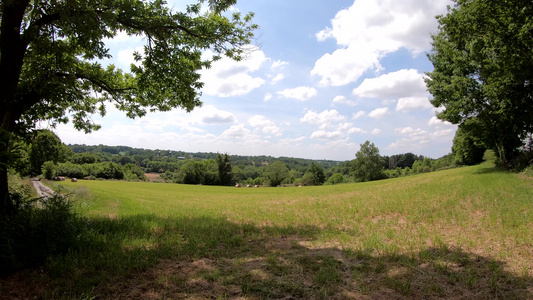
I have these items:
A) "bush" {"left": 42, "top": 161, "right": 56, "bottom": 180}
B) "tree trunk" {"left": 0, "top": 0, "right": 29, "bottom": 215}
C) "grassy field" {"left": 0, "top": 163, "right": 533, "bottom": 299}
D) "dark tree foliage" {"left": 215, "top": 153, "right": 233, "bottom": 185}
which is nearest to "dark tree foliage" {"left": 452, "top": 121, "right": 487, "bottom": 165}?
"grassy field" {"left": 0, "top": 163, "right": 533, "bottom": 299}

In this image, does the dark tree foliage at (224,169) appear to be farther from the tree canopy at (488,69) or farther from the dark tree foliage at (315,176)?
the tree canopy at (488,69)

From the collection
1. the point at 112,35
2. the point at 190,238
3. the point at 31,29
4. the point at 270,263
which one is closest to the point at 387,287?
the point at 270,263

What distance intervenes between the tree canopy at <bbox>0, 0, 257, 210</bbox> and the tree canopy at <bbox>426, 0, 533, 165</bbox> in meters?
14.1

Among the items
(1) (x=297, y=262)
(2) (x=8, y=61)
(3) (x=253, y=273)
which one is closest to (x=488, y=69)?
(1) (x=297, y=262)

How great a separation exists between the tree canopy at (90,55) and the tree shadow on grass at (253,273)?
110 inches

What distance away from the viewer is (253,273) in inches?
190

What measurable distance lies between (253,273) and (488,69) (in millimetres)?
20220

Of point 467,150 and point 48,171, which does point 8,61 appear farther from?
point 467,150

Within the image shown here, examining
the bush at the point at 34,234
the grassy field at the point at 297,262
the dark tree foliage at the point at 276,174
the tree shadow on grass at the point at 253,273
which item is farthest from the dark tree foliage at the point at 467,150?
the bush at the point at 34,234

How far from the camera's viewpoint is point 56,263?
182 inches

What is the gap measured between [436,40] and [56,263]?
33.9 meters

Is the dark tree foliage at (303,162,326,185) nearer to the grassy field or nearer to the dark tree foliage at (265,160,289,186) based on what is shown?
the dark tree foliage at (265,160,289,186)

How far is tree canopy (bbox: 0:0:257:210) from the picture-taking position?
233 inches

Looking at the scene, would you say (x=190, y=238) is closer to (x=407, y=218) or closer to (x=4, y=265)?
(x=4, y=265)
